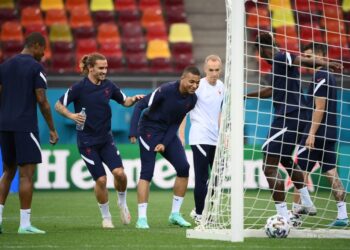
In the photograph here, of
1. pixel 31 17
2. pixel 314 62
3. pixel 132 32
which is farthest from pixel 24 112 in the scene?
pixel 31 17

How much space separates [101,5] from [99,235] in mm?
14823

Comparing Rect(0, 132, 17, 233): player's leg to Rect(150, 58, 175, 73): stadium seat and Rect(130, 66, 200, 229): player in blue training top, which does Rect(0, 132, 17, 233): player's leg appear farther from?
Rect(150, 58, 175, 73): stadium seat

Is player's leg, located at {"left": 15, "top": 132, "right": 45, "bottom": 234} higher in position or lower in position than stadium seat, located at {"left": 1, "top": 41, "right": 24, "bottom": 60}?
lower

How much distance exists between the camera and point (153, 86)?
19.4 meters

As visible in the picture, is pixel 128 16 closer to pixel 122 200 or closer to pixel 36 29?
pixel 36 29

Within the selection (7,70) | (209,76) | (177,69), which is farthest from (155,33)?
(7,70)

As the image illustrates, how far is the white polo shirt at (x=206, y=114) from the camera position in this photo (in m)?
11.9

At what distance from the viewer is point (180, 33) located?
23766 mm

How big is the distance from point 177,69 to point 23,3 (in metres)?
4.58

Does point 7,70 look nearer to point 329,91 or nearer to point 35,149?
point 35,149

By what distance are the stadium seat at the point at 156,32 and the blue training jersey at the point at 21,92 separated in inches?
520

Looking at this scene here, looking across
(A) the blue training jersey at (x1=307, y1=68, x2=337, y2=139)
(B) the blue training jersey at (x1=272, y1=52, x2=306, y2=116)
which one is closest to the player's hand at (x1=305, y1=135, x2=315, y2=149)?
(A) the blue training jersey at (x1=307, y1=68, x2=337, y2=139)

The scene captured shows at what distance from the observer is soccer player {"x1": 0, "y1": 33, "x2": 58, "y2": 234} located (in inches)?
406

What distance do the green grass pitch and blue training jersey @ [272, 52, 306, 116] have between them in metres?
1.82
